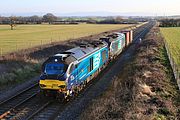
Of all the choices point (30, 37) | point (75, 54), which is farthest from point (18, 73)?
point (30, 37)

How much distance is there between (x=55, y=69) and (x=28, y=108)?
9.41ft

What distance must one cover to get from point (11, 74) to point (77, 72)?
26.9 ft

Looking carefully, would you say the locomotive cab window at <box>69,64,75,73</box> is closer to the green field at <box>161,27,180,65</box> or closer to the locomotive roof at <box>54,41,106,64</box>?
the locomotive roof at <box>54,41,106,64</box>

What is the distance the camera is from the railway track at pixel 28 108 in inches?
682

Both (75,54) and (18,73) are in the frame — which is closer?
(75,54)

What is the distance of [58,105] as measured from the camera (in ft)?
64.4

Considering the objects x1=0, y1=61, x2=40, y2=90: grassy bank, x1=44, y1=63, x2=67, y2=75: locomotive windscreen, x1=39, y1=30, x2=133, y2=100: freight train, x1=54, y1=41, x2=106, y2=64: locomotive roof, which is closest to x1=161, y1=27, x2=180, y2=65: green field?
x1=54, y1=41, x2=106, y2=64: locomotive roof

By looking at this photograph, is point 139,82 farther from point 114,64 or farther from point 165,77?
point 114,64

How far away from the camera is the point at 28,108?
18.9 metres

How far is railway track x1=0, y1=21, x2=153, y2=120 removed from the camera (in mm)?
17328

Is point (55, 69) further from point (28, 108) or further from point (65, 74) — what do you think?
point (28, 108)

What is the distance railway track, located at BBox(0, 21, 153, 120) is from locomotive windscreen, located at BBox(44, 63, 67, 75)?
202 centimetres

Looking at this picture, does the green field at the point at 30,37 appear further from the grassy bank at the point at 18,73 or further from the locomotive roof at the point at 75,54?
the locomotive roof at the point at 75,54

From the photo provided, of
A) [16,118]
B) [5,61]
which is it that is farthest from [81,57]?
[5,61]
